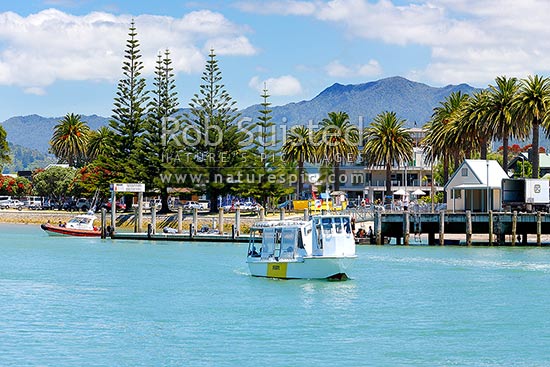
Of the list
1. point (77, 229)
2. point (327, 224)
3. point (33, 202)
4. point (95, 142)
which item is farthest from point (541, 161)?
point (327, 224)

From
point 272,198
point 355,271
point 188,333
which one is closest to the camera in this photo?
point 188,333

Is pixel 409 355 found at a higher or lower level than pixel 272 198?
lower

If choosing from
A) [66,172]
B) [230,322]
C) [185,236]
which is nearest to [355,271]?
[230,322]

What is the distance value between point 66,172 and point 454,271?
86177 millimetres

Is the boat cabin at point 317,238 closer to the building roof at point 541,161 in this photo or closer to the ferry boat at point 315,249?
the ferry boat at point 315,249

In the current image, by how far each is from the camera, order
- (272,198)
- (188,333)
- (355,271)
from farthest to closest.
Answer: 1. (272,198)
2. (355,271)
3. (188,333)

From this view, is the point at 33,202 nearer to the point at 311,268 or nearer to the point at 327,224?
the point at 311,268

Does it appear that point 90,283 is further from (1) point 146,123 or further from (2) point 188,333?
(1) point 146,123

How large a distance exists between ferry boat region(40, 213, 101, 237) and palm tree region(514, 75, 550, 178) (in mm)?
36547

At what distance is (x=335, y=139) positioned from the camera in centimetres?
10969

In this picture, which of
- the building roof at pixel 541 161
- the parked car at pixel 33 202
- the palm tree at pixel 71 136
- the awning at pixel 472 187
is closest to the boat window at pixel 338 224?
the awning at pixel 472 187

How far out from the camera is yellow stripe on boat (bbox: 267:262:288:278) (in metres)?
47.0

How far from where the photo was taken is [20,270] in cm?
5434

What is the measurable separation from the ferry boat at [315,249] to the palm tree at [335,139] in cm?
6205
